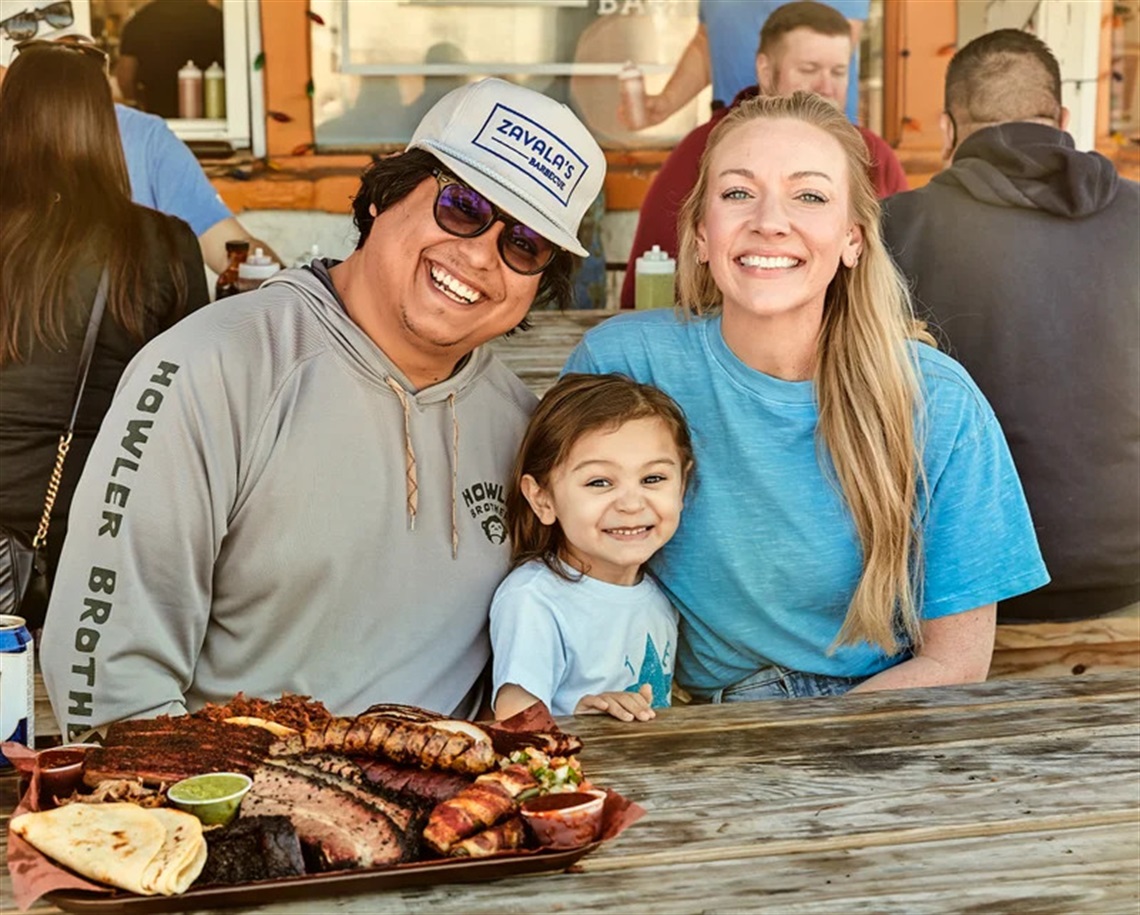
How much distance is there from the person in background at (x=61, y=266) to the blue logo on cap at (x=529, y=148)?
1.51 meters

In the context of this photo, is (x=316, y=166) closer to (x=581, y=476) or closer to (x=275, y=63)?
(x=275, y=63)

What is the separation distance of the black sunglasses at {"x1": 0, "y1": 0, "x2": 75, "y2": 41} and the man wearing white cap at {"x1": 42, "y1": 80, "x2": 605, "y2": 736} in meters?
4.35

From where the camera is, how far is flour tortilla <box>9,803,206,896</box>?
1.48 m

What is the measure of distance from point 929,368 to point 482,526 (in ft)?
2.74

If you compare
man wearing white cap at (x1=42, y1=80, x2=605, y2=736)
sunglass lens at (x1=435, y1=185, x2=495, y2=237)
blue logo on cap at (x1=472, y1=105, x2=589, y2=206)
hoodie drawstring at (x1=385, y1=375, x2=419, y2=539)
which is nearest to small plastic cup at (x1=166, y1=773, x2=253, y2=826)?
man wearing white cap at (x1=42, y1=80, x2=605, y2=736)

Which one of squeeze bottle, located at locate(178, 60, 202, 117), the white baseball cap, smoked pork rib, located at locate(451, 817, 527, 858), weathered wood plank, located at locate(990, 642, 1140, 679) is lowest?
weathered wood plank, located at locate(990, 642, 1140, 679)

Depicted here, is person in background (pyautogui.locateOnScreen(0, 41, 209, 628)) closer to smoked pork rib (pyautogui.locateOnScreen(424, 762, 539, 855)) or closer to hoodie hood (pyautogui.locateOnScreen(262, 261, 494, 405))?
hoodie hood (pyautogui.locateOnScreen(262, 261, 494, 405))

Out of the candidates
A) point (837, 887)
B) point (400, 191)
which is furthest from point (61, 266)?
point (837, 887)

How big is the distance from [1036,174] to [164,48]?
4.80m

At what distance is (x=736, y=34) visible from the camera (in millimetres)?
6289

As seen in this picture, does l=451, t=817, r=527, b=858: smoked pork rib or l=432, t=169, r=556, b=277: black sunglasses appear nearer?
l=451, t=817, r=527, b=858: smoked pork rib

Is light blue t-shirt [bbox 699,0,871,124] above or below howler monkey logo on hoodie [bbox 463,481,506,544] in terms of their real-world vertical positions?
above

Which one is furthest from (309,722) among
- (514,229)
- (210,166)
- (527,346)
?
(210,166)

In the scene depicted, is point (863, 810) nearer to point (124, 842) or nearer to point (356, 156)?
point (124, 842)
